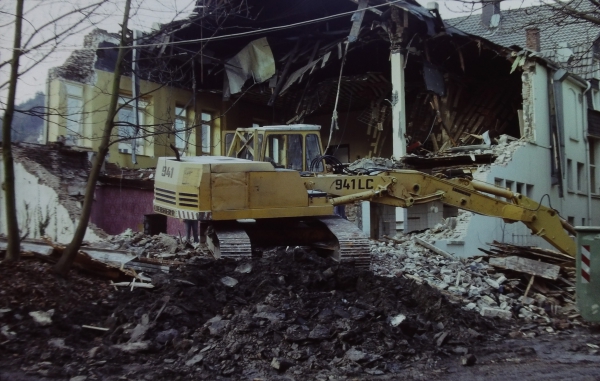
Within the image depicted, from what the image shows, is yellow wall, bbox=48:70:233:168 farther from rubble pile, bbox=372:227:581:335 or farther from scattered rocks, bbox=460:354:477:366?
scattered rocks, bbox=460:354:477:366

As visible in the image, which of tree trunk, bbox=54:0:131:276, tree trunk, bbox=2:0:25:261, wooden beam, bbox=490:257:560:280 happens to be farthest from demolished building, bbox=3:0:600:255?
tree trunk, bbox=2:0:25:261

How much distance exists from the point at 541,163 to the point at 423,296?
1409cm

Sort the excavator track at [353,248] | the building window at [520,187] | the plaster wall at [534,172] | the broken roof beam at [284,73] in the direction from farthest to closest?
the broken roof beam at [284,73]
the building window at [520,187]
the plaster wall at [534,172]
the excavator track at [353,248]

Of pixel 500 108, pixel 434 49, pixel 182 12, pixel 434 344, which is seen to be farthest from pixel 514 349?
pixel 500 108

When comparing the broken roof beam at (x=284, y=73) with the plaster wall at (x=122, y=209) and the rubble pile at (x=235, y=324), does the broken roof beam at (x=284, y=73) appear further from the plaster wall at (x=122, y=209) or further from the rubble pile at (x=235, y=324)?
the rubble pile at (x=235, y=324)

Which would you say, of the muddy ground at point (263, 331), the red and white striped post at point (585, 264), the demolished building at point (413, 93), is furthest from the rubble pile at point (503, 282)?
the demolished building at point (413, 93)

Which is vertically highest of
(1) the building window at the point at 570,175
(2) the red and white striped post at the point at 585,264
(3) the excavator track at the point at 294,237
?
(1) the building window at the point at 570,175

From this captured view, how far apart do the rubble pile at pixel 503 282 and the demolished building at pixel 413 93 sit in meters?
4.94

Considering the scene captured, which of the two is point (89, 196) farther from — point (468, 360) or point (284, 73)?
point (284, 73)

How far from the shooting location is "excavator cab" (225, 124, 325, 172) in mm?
11664

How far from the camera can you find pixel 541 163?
21281 mm

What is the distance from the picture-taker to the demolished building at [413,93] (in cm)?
1908

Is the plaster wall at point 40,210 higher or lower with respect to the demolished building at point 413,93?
lower

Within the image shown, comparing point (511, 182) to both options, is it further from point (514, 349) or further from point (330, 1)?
point (514, 349)
